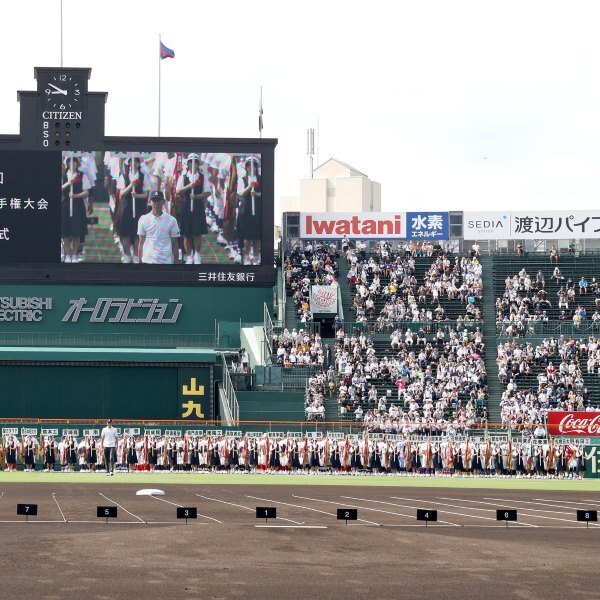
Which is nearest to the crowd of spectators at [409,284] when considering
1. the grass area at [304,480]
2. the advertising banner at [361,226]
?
the advertising banner at [361,226]

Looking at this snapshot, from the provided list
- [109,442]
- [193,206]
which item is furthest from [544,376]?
[109,442]

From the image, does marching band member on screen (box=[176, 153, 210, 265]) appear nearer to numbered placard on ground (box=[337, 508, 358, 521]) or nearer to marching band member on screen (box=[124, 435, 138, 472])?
marching band member on screen (box=[124, 435, 138, 472])

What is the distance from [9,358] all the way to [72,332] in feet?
13.7

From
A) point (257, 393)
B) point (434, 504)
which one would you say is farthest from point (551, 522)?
point (257, 393)

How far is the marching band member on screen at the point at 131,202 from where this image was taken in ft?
198

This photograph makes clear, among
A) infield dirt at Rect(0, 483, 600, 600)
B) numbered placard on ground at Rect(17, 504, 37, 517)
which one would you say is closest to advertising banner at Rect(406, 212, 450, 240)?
infield dirt at Rect(0, 483, 600, 600)

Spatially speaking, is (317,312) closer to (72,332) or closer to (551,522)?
(72,332)

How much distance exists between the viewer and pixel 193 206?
60656mm

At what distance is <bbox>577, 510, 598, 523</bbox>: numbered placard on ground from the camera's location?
88.7 feet

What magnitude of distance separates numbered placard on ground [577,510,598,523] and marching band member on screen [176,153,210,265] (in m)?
35.7

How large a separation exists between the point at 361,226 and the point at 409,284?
4.73 metres

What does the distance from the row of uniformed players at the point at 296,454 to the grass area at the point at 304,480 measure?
2.89ft

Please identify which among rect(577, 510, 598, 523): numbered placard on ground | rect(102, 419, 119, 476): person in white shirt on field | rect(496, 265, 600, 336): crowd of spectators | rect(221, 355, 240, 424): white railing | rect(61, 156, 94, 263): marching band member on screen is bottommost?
rect(577, 510, 598, 523): numbered placard on ground

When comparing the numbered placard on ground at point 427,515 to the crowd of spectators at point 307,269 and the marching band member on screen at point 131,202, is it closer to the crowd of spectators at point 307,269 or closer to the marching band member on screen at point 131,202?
the marching band member on screen at point 131,202
